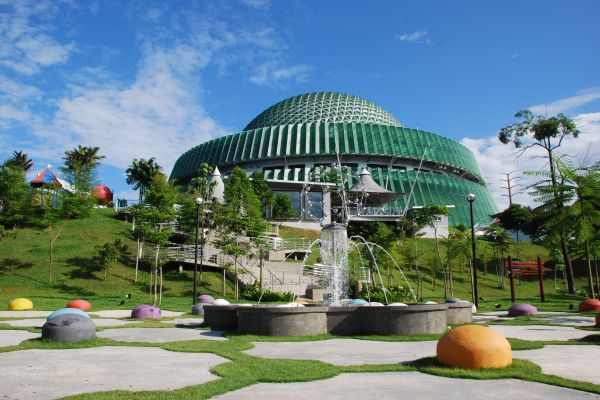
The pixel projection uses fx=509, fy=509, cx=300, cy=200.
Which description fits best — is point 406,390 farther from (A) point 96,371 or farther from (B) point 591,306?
(B) point 591,306

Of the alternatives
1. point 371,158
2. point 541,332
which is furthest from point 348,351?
point 371,158

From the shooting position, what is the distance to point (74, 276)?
34.2 metres

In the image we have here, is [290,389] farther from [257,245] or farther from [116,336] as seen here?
[257,245]

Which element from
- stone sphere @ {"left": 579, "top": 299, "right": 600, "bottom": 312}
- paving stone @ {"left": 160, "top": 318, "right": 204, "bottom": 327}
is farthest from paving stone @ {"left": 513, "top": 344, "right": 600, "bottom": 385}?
stone sphere @ {"left": 579, "top": 299, "right": 600, "bottom": 312}

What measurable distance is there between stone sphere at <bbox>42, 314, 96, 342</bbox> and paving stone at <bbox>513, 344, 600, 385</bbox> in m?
9.88

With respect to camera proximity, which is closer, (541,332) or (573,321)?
(541,332)

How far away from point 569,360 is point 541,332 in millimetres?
5964

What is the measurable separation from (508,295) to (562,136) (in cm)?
1326

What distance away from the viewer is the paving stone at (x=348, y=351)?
1027 centimetres

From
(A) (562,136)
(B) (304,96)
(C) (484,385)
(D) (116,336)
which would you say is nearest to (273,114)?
(B) (304,96)

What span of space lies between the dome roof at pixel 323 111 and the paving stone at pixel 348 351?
90.5 metres

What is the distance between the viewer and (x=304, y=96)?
114 meters

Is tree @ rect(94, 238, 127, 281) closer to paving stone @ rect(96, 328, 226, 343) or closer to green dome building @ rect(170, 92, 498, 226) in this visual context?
paving stone @ rect(96, 328, 226, 343)

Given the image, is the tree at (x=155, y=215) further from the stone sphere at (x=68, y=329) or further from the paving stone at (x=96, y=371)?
the paving stone at (x=96, y=371)
